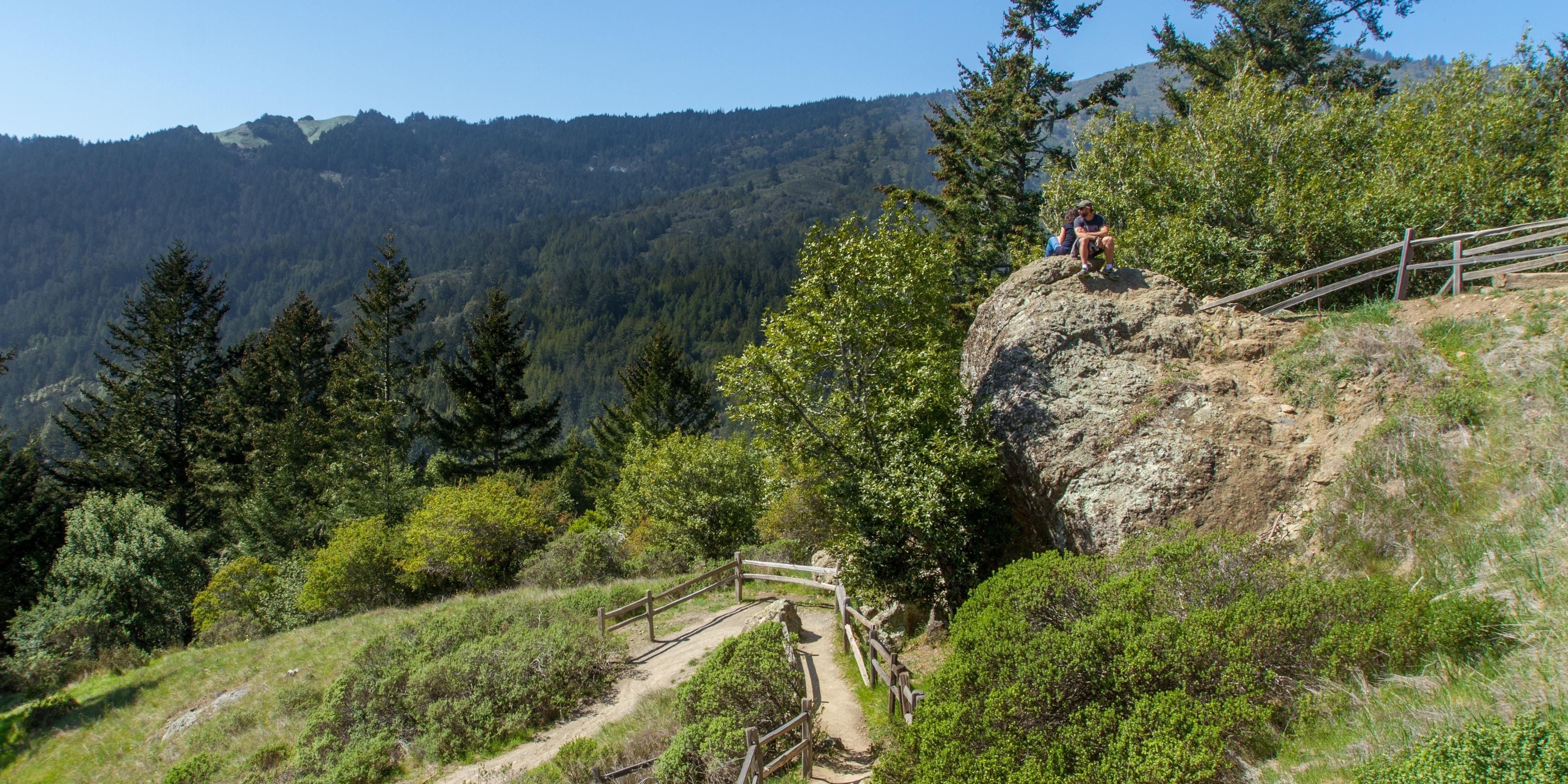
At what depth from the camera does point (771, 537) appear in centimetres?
2595

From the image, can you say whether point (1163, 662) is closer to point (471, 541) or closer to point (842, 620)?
point (842, 620)

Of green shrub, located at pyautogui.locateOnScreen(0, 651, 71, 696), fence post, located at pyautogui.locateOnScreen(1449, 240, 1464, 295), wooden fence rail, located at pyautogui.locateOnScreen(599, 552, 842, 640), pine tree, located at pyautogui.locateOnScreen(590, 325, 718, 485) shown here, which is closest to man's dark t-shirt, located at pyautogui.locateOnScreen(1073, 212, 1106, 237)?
fence post, located at pyautogui.locateOnScreen(1449, 240, 1464, 295)

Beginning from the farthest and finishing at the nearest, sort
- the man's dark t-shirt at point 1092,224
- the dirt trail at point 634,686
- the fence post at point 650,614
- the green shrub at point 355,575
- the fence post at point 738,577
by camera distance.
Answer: the green shrub at point 355,575
the fence post at point 738,577
the fence post at point 650,614
the man's dark t-shirt at point 1092,224
the dirt trail at point 634,686

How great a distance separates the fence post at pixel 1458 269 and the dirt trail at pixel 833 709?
1142cm

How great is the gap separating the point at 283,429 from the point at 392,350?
25.9 feet

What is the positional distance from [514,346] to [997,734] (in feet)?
137

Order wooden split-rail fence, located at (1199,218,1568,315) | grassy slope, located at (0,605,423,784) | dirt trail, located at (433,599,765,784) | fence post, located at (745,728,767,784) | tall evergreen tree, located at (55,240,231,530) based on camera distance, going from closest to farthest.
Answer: fence post, located at (745,728,767,784) < wooden split-rail fence, located at (1199,218,1568,315) < dirt trail, located at (433,599,765,784) < grassy slope, located at (0,605,423,784) < tall evergreen tree, located at (55,240,231,530)

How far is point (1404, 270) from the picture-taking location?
12.2 metres

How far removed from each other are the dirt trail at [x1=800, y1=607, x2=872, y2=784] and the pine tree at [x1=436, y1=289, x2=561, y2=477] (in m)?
A: 30.7

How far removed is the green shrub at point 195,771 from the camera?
14.5 metres

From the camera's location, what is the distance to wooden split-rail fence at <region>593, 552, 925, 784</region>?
9477 millimetres

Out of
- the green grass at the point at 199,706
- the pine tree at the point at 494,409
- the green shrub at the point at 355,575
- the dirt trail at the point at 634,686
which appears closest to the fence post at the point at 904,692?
the dirt trail at the point at 634,686

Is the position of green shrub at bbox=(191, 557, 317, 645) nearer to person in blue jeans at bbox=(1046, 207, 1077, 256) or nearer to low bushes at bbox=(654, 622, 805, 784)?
low bushes at bbox=(654, 622, 805, 784)

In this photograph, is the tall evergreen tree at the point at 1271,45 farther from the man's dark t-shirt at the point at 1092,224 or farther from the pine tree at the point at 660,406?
the pine tree at the point at 660,406
